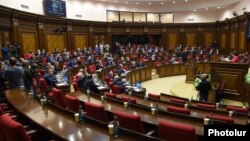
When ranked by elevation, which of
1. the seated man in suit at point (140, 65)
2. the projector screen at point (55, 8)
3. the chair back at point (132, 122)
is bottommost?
the chair back at point (132, 122)

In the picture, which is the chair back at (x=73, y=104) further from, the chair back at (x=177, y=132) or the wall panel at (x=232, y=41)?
the wall panel at (x=232, y=41)

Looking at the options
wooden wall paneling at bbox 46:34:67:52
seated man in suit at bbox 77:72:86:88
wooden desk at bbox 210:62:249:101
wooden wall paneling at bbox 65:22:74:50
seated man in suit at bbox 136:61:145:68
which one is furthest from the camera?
wooden wall paneling at bbox 65:22:74:50

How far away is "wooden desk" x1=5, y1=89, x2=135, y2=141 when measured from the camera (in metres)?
2.71

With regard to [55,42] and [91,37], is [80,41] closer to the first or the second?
[91,37]

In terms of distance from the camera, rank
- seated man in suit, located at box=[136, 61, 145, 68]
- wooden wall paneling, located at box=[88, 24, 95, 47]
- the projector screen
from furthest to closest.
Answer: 1. wooden wall paneling, located at box=[88, 24, 95, 47]
2. the projector screen
3. seated man in suit, located at box=[136, 61, 145, 68]

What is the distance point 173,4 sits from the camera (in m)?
21.9

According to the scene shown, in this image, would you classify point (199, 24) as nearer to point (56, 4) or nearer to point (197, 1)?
point (197, 1)

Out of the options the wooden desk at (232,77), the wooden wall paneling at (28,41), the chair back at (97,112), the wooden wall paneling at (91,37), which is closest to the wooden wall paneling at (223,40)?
the wooden wall paneling at (91,37)

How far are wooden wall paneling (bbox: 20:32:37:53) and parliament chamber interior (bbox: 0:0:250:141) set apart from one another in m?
0.06

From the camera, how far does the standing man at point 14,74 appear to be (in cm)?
519

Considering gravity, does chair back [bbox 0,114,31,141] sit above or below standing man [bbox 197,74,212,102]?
above

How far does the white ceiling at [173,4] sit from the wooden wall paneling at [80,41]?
12.8 ft

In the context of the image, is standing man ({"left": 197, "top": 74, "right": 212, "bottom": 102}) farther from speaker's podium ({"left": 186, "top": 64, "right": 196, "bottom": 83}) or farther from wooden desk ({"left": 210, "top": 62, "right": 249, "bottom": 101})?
speaker's podium ({"left": 186, "top": 64, "right": 196, "bottom": 83})

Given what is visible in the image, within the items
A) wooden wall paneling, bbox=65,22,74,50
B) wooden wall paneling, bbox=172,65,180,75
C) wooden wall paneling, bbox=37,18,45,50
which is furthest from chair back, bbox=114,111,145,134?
wooden wall paneling, bbox=65,22,74,50
